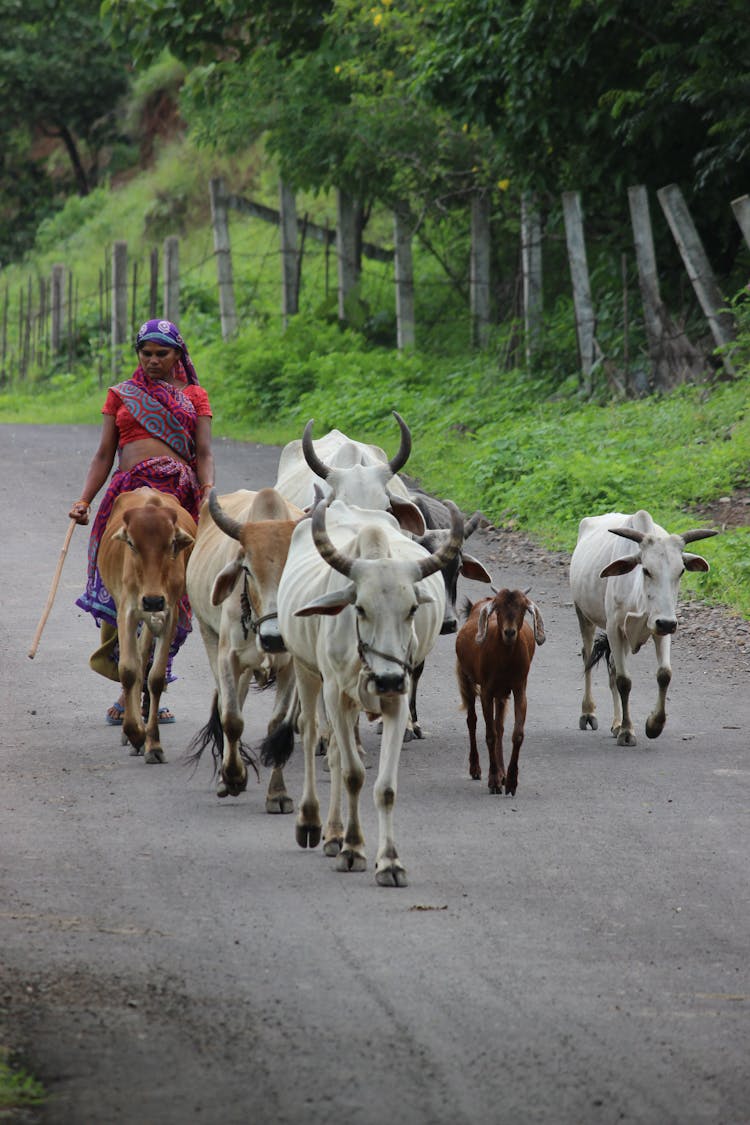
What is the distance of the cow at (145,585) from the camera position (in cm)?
853

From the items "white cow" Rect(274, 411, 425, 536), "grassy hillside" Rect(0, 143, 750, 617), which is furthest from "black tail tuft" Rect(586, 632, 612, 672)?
"grassy hillside" Rect(0, 143, 750, 617)

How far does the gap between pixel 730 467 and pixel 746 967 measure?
9.67 meters

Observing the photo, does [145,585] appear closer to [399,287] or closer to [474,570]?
[474,570]

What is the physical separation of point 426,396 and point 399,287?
→ 10.7 feet

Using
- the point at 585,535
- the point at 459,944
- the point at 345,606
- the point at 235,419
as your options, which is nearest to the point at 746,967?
the point at 459,944

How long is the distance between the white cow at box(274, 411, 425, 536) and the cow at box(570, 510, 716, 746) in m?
1.20

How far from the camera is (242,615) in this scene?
311 inches

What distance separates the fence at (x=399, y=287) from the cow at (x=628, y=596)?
7.33m

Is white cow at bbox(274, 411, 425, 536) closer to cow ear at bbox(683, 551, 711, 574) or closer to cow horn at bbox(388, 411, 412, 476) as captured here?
cow horn at bbox(388, 411, 412, 476)

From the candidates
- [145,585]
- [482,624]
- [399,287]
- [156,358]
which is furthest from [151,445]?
[399,287]

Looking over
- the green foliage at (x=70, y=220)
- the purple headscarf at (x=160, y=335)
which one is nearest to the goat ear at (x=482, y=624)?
the purple headscarf at (x=160, y=335)

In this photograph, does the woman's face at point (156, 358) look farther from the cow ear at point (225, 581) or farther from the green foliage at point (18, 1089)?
the green foliage at point (18, 1089)

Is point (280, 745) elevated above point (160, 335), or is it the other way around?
point (160, 335)

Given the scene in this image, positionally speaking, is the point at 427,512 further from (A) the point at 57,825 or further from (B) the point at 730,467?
(B) the point at 730,467
